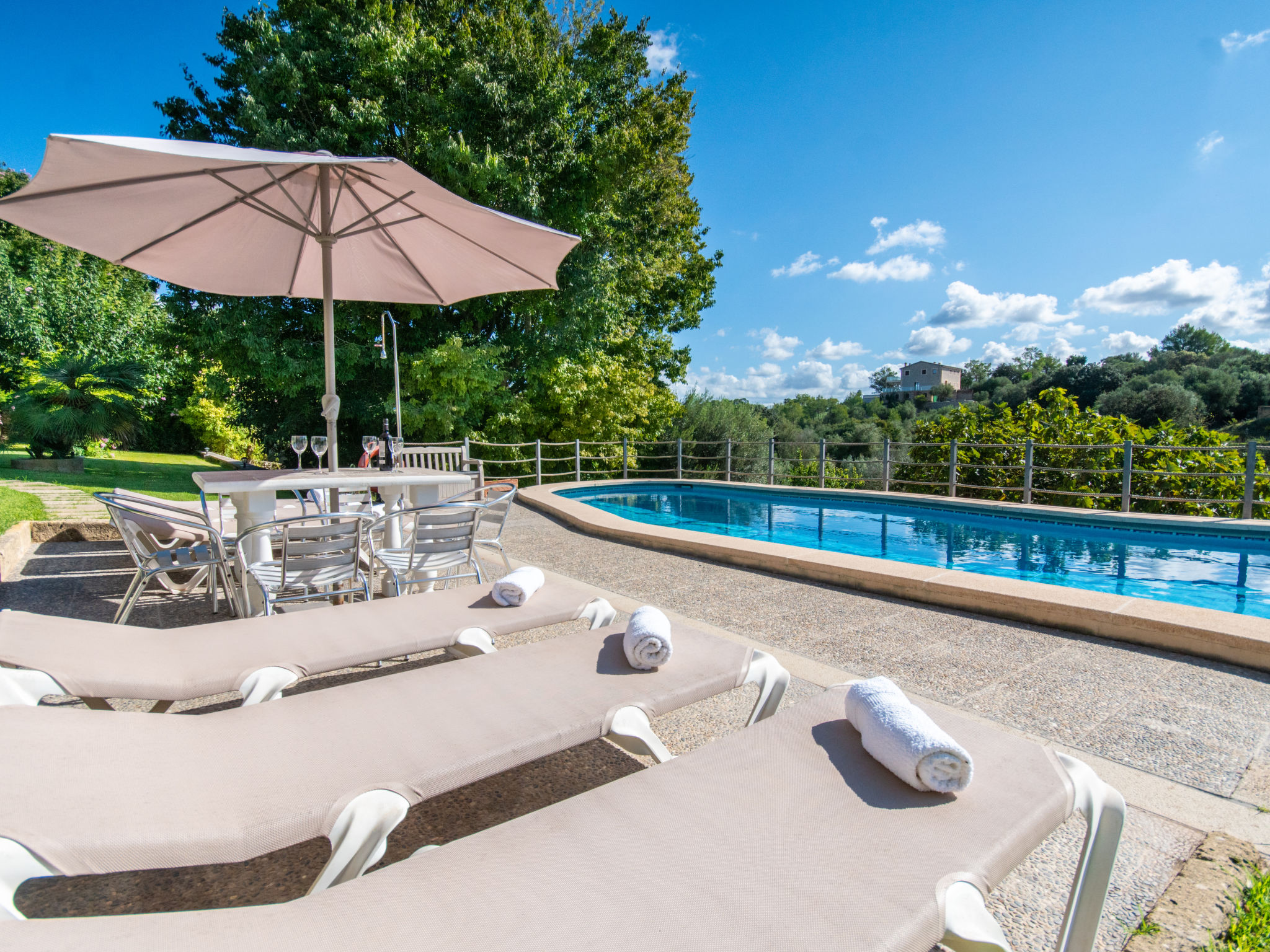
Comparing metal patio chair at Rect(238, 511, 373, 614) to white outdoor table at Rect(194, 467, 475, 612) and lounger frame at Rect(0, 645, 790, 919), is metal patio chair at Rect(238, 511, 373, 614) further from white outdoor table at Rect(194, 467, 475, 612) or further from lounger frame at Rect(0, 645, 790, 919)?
lounger frame at Rect(0, 645, 790, 919)

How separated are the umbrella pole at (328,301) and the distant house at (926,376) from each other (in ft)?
288

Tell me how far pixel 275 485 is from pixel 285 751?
7.08 feet

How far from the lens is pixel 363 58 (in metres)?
11.0

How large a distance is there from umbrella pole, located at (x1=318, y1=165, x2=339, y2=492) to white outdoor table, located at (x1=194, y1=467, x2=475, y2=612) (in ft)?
0.57

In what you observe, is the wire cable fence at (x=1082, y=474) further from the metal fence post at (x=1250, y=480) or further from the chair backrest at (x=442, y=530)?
the chair backrest at (x=442, y=530)

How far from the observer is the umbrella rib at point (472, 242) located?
3.53 metres

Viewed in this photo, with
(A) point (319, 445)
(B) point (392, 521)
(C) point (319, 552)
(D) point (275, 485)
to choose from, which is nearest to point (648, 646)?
(C) point (319, 552)

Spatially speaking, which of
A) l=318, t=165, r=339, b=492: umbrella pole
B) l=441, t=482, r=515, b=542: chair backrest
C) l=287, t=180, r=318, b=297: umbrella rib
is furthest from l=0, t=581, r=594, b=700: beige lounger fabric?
l=287, t=180, r=318, b=297: umbrella rib

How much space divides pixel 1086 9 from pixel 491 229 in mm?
8981

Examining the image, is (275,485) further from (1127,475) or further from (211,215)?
(1127,475)

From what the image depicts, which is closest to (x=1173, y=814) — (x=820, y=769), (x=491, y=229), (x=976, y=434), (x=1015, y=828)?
(x=1015, y=828)

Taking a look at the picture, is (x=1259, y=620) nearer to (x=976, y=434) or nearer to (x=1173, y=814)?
(x=1173, y=814)

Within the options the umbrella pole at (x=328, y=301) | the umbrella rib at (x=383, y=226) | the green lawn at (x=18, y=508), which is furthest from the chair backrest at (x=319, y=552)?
the green lawn at (x=18, y=508)

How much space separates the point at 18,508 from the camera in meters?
5.58
